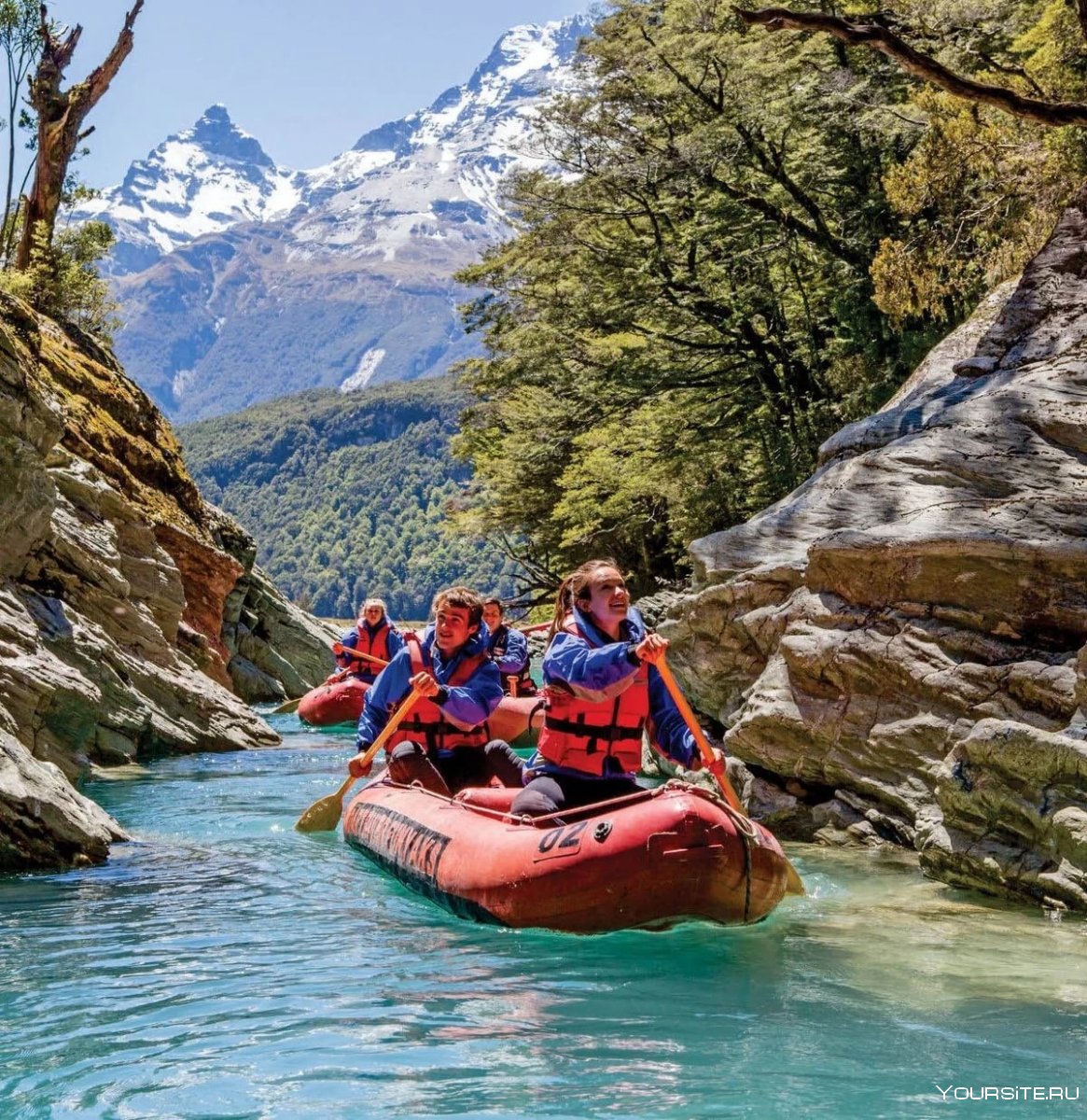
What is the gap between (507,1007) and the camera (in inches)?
202

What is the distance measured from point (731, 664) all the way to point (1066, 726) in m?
3.68

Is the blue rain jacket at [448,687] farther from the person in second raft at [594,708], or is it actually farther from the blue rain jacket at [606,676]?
the person in second raft at [594,708]

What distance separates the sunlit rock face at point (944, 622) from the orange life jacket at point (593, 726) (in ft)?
6.55

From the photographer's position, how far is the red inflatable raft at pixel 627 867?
5.95 m

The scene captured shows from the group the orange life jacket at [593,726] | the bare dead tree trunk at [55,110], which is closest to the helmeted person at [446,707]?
the orange life jacket at [593,726]

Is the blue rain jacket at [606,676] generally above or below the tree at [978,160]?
below

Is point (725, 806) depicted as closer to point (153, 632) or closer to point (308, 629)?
point (153, 632)

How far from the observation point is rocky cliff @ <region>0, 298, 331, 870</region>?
8.88m

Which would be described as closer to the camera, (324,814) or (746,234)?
(324,814)

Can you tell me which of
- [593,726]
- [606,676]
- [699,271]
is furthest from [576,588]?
[699,271]

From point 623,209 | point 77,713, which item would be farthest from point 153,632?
point 623,209

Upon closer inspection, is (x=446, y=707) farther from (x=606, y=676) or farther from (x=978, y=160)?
(x=978, y=160)

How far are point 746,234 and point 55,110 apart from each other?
11.8 meters

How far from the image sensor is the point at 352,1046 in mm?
4578
